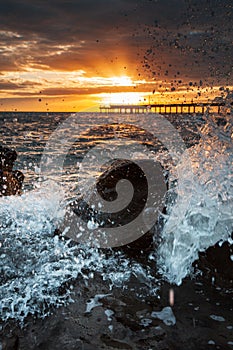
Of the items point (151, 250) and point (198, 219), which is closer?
point (198, 219)

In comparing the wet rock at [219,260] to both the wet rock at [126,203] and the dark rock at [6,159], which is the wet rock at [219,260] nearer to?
the wet rock at [126,203]

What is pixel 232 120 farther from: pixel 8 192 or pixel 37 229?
pixel 8 192

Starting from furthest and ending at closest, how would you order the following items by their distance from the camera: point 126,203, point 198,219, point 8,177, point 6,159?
point 6,159 < point 8,177 < point 126,203 < point 198,219

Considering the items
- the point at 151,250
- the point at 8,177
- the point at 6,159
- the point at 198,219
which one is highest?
the point at 6,159

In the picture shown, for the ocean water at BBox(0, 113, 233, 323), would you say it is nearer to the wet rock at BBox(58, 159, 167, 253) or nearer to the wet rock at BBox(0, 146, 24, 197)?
the wet rock at BBox(58, 159, 167, 253)

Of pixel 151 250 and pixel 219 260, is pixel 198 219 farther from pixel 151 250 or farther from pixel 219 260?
pixel 151 250

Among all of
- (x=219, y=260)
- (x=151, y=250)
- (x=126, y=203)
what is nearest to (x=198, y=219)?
(x=219, y=260)

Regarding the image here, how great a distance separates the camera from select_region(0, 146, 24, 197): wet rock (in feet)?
27.4

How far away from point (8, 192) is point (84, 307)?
211 inches

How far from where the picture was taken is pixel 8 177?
907 cm

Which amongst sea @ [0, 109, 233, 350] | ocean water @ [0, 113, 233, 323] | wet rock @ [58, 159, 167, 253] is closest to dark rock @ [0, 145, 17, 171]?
sea @ [0, 109, 233, 350]

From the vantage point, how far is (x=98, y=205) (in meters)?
6.04

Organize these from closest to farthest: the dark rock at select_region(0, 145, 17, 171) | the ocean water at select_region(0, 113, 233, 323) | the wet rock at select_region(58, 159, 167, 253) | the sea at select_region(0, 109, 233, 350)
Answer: the sea at select_region(0, 109, 233, 350) → the ocean water at select_region(0, 113, 233, 323) → the wet rock at select_region(58, 159, 167, 253) → the dark rock at select_region(0, 145, 17, 171)

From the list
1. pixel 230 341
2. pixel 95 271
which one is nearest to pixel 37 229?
pixel 95 271
